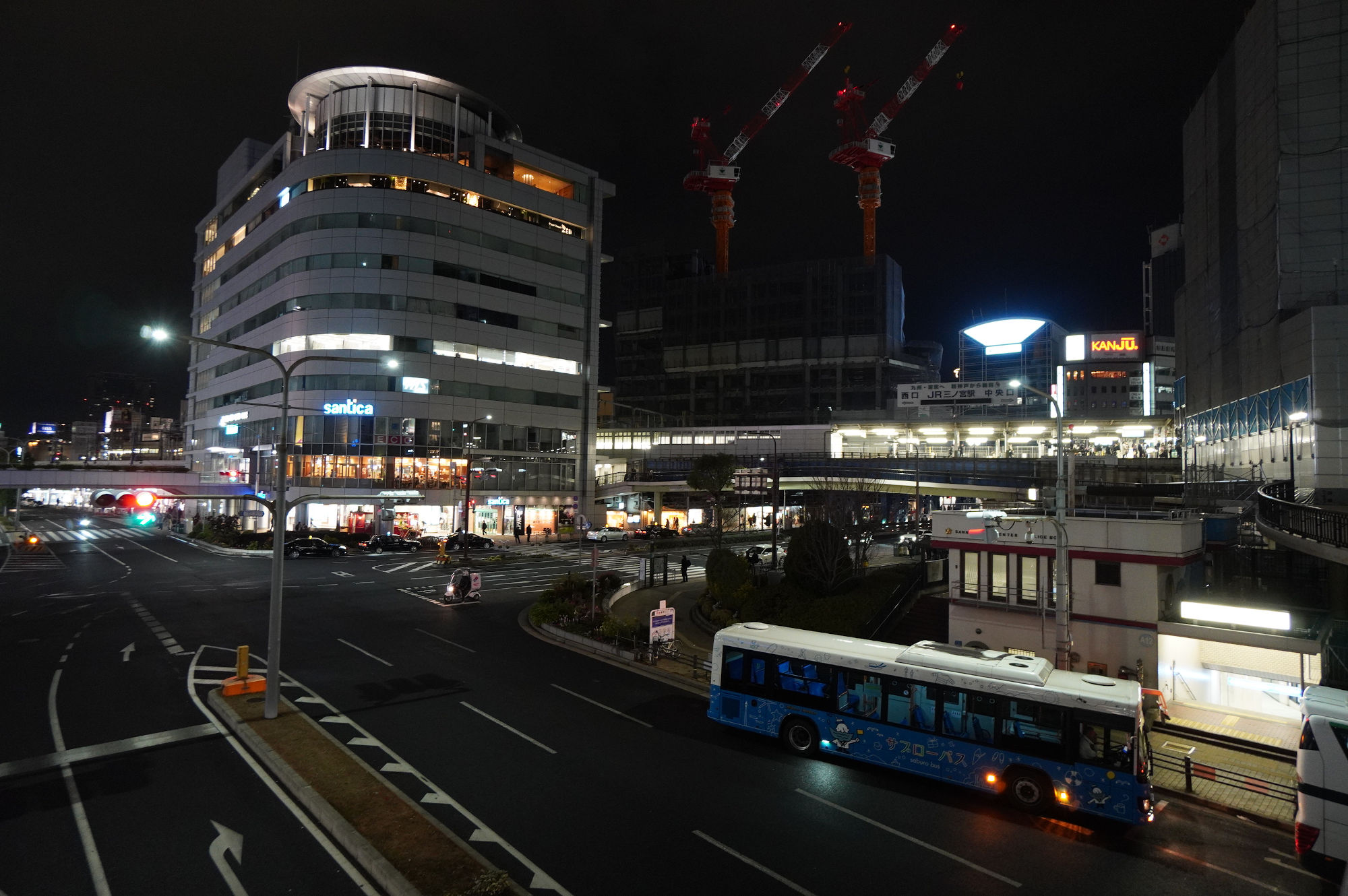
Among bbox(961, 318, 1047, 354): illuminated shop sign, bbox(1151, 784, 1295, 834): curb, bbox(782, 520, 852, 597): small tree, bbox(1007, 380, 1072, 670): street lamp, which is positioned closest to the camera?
bbox(1151, 784, 1295, 834): curb

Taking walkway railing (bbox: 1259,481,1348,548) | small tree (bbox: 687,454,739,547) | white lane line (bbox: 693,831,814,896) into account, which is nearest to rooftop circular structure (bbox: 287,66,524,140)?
small tree (bbox: 687,454,739,547)

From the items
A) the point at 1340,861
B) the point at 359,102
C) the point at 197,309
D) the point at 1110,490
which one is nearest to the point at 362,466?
the point at 359,102

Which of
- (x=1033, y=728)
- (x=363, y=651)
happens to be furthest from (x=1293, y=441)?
(x=363, y=651)

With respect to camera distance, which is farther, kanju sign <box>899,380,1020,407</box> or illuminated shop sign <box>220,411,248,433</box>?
illuminated shop sign <box>220,411,248,433</box>

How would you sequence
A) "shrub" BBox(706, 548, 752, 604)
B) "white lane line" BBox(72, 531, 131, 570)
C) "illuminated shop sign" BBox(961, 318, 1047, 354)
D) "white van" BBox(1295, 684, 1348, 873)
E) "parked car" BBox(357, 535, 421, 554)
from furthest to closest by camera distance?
1. "illuminated shop sign" BBox(961, 318, 1047, 354)
2. "parked car" BBox(357, 535, 421, 554)
3. "white lane line" BBox(72, 531, 131, 570)
4. "shrub" BBox(706, 548, 752, 604)
5. "white van" BBox(1295, 684, 1348, 873)

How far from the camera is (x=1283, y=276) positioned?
3531cm

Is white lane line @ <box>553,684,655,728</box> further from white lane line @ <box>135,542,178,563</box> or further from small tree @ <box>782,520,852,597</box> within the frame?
white lane line @ <box>135,542,178,563</box>

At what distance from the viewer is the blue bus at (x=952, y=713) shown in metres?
12.7

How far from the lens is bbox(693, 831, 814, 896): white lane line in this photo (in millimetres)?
10250

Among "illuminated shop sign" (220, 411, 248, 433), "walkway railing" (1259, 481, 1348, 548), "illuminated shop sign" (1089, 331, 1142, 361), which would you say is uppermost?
"illuminated shop sign" (1089, 331, 1142, 361)

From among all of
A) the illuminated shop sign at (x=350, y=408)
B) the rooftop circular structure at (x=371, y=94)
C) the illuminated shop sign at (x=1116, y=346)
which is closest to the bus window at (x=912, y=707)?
the illuminated shop sign at (x=350, y=408)

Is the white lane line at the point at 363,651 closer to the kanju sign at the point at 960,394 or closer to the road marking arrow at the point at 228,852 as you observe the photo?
the road marking arrow at the point at 228,852

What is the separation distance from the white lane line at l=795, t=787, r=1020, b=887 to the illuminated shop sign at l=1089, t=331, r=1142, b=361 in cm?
8240

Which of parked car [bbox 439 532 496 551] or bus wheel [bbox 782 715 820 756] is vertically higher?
bus wheel [bbox 782 715 820 756]
